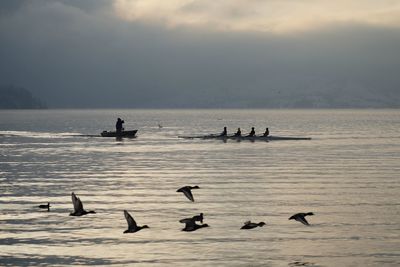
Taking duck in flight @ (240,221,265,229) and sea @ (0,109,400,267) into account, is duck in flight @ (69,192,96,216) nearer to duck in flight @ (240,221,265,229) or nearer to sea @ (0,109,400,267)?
sea @ (0,109,400,267)

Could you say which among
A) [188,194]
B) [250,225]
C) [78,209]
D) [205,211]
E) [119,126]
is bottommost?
[205,211]

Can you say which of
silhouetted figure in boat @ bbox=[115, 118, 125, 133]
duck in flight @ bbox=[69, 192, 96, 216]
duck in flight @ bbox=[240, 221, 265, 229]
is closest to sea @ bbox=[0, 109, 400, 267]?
duck in flight @ bbox=[240, 221, 265, 229]

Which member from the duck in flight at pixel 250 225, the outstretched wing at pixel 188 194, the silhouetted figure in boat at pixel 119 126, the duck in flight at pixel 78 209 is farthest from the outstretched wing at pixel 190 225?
the silhouetted figure in boat at pixel 119 126

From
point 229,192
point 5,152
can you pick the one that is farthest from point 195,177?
point 5,152

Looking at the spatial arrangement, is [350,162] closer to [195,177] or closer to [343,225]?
[195,177]

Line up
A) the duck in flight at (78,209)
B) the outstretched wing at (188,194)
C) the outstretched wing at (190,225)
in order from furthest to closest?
the outstretched wing at (188,194), the duck in flight at (78,209), the outstretched wing at (190,225)

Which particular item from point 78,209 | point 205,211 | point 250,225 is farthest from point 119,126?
point 250,225

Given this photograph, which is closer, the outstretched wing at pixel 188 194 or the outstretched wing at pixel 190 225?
the outstretched wing at pixel 190 225

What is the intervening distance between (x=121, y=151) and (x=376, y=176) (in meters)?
38.2

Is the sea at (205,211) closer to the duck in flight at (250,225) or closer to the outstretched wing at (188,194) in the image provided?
the duck in flight at (250,225)

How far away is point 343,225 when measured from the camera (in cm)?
3312

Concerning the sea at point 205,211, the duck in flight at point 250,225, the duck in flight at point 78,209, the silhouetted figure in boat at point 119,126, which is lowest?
the sea at point 205,211

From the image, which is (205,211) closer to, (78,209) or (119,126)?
(78,209)

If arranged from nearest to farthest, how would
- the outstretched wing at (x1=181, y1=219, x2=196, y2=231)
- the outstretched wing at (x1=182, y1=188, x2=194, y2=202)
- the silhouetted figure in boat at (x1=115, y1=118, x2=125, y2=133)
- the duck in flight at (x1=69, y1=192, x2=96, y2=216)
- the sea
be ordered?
the sea < the outstretched wing at (x1=181, y1=219, x2=196, y2=231) < the duck in flight at (x1=69, y1=192, x2=96, y2=216) < the outstretched wing at (x1=182, y1=188, x2=194, y2=202) < the silhouetted figure in boat at (x1=115, y1=118, x2=125, y2=133)
